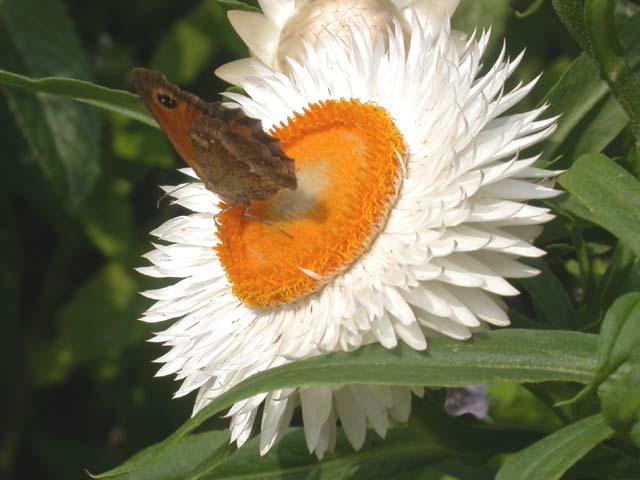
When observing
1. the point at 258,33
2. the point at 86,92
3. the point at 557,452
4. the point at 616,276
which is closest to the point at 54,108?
the point at 86,92

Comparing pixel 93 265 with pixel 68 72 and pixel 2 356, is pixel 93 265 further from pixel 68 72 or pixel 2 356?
pixel 68 72

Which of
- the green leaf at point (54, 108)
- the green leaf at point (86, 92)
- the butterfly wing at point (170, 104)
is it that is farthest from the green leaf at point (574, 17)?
the green leaf at point (54, 108)

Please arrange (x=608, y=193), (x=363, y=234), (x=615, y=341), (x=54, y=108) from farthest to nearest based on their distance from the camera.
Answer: (x=54, y=108) → (x=363, y=234) → (x=608, y=193) → (x=615, y=341)

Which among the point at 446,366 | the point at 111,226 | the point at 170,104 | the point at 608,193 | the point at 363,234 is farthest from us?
the point at 111,226

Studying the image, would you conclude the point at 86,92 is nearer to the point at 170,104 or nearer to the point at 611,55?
the point at 170,104

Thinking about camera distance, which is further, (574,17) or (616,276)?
(616,276)

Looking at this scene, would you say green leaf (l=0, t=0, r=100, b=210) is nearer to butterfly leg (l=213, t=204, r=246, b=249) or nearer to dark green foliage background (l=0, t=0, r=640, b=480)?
dark green foliage background (l=0, t=0, r=640, b=480)

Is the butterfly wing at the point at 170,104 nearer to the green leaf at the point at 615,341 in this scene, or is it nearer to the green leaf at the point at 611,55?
the green leaf at the point at 611,55

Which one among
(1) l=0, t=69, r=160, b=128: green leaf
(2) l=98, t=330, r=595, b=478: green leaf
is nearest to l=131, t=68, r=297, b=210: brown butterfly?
(1) l=0, t=69, r=160, b=128: green leaf
